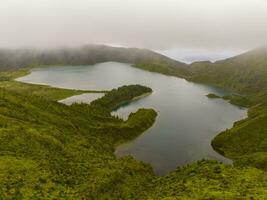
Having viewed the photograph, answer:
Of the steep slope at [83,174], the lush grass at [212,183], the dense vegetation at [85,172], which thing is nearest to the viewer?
the steep slope at [83,174]

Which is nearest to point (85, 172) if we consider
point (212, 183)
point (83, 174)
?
point (83, 174)

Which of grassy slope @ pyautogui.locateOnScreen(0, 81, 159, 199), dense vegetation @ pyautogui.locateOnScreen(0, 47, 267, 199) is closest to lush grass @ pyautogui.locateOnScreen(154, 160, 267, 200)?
dense vegetation @ pyautogui.locateOnScreen(0, 47, 267, 199)

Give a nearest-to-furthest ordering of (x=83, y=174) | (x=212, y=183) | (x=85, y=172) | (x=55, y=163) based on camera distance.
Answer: (x=212, y=183) → (x=83, y=174) → (x=55, y=163) → (x=85, y=172)

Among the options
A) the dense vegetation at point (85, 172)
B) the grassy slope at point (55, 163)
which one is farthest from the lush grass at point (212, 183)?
the grassy slope at point (55, 163)

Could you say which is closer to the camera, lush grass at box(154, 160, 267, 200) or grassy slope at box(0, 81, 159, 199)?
grassy slope at box(0, 81, 159, 199)

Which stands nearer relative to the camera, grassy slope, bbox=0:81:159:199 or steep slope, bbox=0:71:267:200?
steep slope, bbox=0:71:267:200

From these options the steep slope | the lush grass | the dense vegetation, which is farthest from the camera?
the lush grass

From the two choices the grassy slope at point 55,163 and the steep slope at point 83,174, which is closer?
the steep slope at point 83,174

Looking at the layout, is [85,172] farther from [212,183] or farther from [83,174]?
[212,183]

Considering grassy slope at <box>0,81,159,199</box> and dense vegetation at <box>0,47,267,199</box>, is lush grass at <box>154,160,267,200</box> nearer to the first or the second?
dense vegetation at <box>0,47,267,199</box>

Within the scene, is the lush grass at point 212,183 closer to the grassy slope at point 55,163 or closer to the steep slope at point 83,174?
the steep slope at point 83,174

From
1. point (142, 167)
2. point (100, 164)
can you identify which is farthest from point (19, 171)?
point (142, 167)

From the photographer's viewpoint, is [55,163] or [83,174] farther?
[55,163]

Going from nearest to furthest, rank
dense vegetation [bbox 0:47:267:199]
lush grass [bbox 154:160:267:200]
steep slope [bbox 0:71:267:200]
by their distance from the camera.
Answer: steep slope [bbox 0:71:267:200]
dense vegetation [bbox 0:47:267:199]
lush grass [bbox 154:160:267:200]
